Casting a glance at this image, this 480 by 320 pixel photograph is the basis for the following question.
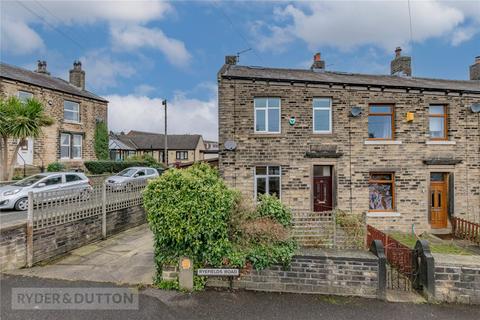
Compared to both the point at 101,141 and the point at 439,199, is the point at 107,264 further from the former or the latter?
the point at 101,141

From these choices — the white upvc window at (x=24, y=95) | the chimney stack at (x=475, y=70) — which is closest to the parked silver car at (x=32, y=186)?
the white upvc window at (x=24, y=95)

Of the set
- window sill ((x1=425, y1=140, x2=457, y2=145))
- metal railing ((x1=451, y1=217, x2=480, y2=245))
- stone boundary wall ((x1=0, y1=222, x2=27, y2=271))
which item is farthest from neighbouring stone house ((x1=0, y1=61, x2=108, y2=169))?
metal railing ((x1=451, y1=217, x2=480, y2=245))

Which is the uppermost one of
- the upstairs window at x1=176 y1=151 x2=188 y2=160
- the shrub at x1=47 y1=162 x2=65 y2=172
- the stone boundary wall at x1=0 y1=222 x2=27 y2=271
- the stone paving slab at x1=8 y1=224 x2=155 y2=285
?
the upstairs window at x1=176 y1=151 x2=188 y2=160

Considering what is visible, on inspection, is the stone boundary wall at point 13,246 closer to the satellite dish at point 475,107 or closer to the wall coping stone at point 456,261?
the wall coping stone at point 456,261

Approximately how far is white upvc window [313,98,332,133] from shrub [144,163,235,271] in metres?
7.97

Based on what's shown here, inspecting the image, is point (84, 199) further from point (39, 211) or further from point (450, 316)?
point (450, 316)

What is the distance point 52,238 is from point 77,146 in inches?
741

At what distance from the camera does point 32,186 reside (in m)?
10.8

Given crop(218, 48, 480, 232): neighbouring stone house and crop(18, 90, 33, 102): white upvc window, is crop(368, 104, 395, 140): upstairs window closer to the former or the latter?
crop(218, 48, 480, 232): neighbouring stone house

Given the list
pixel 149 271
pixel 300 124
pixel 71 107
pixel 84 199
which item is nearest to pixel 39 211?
pixel 84 199

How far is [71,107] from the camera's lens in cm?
2202

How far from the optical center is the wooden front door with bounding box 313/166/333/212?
1173 cm

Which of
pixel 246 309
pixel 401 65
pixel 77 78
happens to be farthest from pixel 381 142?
pixel 77 78

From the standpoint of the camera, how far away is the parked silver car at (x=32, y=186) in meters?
10.1
